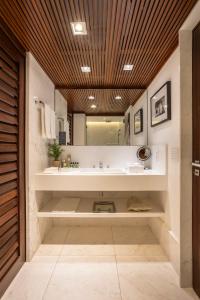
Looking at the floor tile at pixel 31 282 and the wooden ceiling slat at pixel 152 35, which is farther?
the floor tile at pixel 31 282

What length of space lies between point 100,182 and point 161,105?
1.13m

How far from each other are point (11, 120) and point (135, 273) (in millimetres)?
1821

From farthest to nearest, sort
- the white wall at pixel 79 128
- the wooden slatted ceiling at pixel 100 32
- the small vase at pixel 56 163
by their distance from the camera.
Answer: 1. the white wall at pixel 79 128
2. the small vase at pixel 56 163
3. the wooden slatted ceiling at pixel 100 32

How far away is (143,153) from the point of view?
9.78 feet

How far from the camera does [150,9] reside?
152 centimetres

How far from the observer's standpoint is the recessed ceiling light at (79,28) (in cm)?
169

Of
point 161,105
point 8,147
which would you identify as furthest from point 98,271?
point 161,105

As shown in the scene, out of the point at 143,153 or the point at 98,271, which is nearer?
the point at 98,271

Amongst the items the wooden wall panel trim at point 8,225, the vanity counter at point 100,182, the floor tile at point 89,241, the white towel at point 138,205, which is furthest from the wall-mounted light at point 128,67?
the floor tile at point 89,241

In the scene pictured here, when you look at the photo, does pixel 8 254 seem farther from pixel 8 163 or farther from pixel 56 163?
pixel 56 163

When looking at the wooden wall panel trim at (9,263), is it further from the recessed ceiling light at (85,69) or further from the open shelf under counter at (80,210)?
the recessed ceiling light at (85,69)

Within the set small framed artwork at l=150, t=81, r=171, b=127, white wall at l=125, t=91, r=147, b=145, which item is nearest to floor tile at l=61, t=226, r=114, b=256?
white wall at l=125, t=91, r=147, b=145

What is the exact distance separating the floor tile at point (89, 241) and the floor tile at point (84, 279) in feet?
0.40

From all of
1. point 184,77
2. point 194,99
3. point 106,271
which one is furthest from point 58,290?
point 184,77
